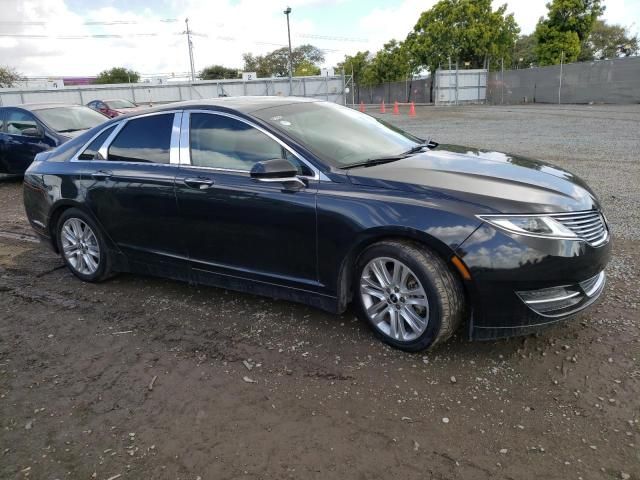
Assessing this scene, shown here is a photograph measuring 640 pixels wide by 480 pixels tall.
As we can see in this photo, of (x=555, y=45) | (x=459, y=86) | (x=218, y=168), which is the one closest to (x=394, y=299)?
(x=218, y=168)

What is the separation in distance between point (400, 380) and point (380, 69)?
60.1m

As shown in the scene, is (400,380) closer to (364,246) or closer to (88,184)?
(364,246)

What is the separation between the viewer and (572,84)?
3052cm

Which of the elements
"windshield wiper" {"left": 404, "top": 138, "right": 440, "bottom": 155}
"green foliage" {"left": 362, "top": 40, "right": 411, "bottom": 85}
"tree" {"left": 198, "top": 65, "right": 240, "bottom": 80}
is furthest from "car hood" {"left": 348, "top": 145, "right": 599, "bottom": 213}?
"tree" {"left": 198, "top": 65, "right": 240, "bottom": 80}

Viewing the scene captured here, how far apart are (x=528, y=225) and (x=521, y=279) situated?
1.02ft

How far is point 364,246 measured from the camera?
3.31 metres

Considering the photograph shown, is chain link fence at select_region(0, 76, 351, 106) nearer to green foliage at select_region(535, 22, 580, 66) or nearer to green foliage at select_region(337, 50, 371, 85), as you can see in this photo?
green foliage at select_region(535, 22, 580, 66)

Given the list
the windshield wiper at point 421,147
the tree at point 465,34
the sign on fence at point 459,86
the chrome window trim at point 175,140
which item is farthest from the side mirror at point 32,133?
the tree at point 465,34

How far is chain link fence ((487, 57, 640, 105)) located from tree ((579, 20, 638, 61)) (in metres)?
26.6

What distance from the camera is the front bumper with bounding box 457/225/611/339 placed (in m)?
2.88

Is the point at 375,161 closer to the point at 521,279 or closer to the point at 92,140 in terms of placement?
the point at 521,279

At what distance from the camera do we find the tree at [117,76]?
8356cm

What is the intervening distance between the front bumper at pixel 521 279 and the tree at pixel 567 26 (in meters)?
39.7

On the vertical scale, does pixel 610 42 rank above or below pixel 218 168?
above
